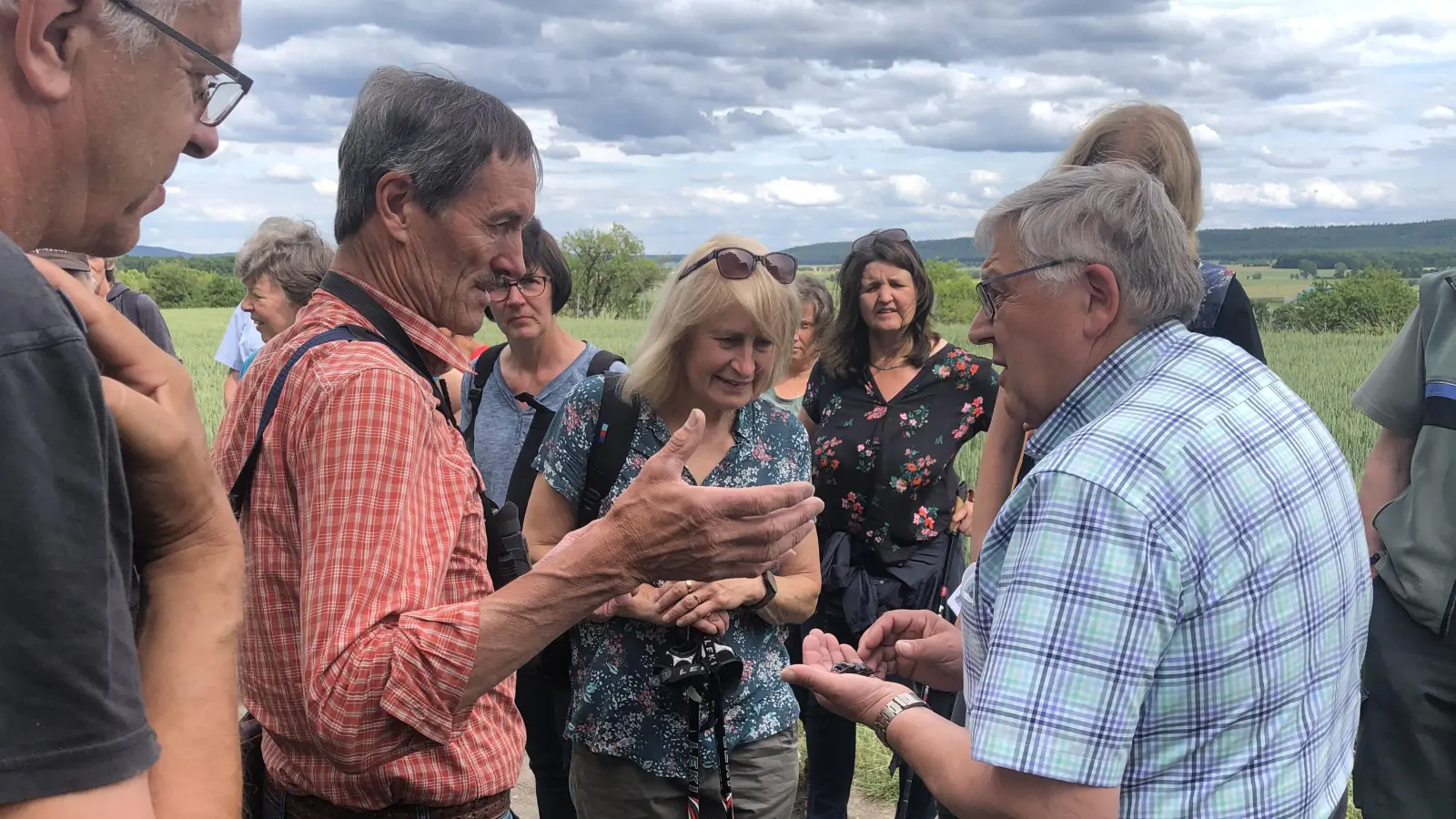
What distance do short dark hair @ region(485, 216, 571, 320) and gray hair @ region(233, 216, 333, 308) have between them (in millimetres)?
771

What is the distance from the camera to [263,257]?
449 cm

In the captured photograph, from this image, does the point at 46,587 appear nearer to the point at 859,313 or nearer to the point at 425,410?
the point at 425,410

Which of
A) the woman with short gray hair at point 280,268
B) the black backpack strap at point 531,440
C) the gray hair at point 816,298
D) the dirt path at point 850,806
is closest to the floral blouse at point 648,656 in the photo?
the black backpack strap at point 531,440

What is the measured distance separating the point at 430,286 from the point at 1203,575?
1.36 metres

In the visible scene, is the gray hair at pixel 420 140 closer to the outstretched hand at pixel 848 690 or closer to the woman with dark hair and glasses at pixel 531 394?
the outstretched hand at pixel 848 690

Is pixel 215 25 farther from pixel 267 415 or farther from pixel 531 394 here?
pixel 531 394

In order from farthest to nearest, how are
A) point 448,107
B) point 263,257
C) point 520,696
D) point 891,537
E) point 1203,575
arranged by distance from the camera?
point 263,257
point 891,537
point 520,696
point 448,107
point 1203,575

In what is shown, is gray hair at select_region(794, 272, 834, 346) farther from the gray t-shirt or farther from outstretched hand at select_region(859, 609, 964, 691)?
outstretched hand at select_region(859, 609, 964, 691)

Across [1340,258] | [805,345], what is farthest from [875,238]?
[1340,258]

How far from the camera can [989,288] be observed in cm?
187

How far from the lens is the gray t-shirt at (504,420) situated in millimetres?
3629

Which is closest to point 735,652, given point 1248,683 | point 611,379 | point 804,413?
point 611,379

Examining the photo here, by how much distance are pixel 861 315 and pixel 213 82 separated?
129 inches

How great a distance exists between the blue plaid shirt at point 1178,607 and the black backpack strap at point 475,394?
2.61 meters
